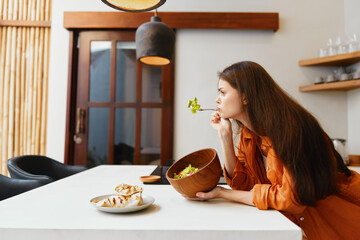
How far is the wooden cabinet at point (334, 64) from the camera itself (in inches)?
103

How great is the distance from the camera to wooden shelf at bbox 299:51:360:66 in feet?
8.72

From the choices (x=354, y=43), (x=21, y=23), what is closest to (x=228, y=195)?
(x=354, y=43)

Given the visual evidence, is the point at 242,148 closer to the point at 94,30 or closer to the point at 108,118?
the point at 108,118

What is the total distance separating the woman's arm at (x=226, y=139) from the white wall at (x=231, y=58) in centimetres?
184

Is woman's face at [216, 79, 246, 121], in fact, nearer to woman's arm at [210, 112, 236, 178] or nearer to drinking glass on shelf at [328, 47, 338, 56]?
woman's arm at [210, 112, 236, 178]

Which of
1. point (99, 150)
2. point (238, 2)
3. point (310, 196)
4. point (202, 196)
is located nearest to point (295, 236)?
point (310, 196)

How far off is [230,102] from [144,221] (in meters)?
0.59

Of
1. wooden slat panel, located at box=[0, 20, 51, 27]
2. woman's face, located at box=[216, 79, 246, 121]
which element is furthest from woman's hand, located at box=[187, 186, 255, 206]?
wooden slat panel, located at box=[0, 20, 51, 27]

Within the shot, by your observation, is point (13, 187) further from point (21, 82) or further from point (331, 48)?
point (331, 48)

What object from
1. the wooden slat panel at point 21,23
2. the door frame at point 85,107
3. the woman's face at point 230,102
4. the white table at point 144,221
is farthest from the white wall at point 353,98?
the wooden slat panel at point 21,23

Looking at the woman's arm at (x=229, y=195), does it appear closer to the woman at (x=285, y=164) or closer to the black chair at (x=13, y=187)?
the woman at (x=285, y=164)

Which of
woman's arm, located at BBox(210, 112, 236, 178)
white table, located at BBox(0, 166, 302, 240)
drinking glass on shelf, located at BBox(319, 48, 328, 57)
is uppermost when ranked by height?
drinking glass on shelf, located at BBox(319, 48, 328, 57)

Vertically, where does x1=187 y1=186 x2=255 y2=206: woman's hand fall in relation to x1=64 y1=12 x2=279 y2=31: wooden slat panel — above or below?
below

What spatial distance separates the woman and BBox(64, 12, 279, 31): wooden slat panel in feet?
7.13
